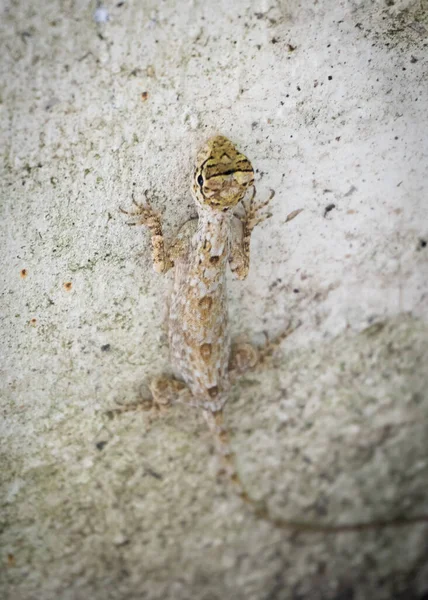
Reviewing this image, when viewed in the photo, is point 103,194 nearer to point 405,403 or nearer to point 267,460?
point 267,460

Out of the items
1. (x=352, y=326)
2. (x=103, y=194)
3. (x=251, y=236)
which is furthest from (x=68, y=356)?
(x=352, y=326)

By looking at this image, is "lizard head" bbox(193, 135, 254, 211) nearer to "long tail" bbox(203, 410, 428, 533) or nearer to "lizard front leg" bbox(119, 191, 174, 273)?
"lizard front leg" bbox(119, 191, 174, 273)

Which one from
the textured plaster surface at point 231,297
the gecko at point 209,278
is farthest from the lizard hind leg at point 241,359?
the textured plaster surface at point 231,297

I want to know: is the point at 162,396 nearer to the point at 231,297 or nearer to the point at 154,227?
the point at 231,297

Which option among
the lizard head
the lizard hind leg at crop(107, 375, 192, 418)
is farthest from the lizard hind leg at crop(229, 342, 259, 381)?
the lizard head

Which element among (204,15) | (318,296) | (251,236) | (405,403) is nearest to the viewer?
(204,15)

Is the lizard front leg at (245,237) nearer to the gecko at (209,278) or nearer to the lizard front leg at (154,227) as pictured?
the gecko at (209,278)

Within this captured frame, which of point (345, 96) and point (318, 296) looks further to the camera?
point (318, 296)
